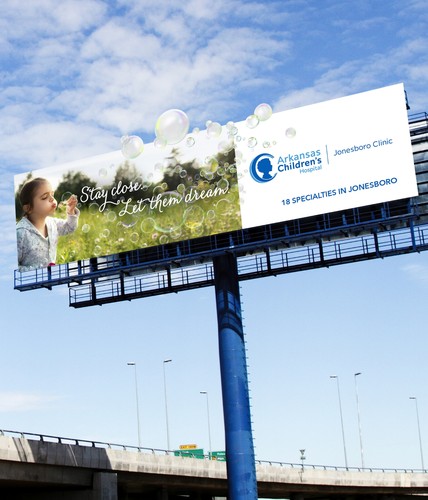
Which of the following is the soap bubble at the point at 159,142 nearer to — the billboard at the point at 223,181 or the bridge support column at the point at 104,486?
the billboard at the point at 223,181

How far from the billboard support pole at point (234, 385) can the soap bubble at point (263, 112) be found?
8281 mm

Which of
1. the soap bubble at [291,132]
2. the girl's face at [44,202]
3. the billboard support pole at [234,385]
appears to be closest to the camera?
the billboard support pole at [234,385]

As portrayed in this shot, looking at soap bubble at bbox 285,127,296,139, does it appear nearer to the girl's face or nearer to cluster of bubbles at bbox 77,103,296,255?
cluster of bubbles at bbox 77,103,296,255

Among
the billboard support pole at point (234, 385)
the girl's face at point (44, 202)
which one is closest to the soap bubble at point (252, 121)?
the billboard support pole at point (234, 385)

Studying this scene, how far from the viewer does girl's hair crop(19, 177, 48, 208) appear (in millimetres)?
63688

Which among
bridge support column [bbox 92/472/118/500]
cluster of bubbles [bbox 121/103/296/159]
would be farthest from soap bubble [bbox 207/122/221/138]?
bridge support column [bbox 92/472/118/500]

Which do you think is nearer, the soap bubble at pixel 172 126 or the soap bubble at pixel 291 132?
the soap bubble at pixel 291 132

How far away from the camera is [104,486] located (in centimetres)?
6025

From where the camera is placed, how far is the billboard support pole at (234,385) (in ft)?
176

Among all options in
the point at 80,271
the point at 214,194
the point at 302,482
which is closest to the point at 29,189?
the point at 80,271

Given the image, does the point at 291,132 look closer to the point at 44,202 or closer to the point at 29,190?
the point at 44,202

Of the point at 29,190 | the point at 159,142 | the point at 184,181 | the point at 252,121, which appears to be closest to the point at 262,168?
the point at 252,121

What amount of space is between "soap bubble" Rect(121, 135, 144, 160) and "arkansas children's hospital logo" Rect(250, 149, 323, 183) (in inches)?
293

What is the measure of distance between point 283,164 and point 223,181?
3829 millimetres
